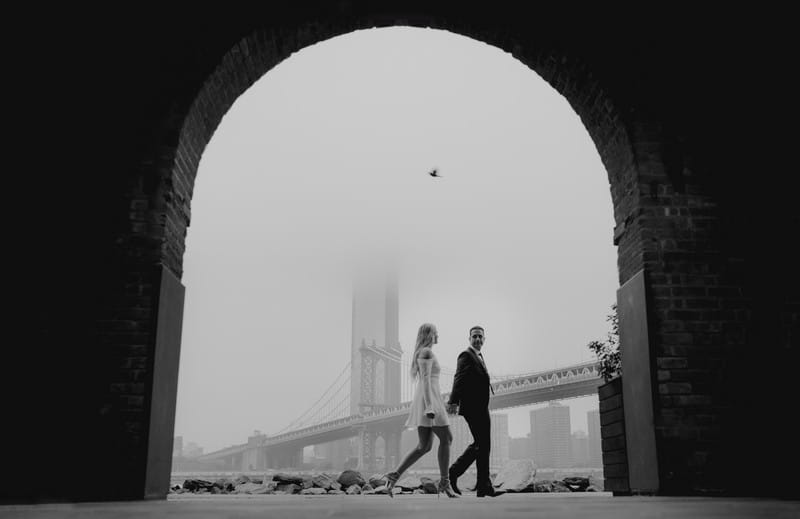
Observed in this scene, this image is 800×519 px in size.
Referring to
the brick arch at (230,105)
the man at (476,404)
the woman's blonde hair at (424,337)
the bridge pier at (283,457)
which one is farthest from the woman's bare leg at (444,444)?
the bridge pier at (283,457)

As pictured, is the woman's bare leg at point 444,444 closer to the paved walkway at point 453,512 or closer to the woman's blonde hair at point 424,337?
the woman's blonde hair at point 424,337

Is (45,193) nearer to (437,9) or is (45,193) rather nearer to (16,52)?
(16,52)

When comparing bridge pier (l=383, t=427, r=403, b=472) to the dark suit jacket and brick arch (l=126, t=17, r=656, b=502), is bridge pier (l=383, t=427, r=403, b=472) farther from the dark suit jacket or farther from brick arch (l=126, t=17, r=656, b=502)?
brick arch (l=126, t=17, r=656, b=502)

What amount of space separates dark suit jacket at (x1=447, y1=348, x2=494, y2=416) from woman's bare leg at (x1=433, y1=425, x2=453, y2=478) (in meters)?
0.21

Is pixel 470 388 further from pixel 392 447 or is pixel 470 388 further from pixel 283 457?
pixel 283 457

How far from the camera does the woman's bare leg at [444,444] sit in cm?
566

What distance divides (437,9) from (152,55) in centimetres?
199

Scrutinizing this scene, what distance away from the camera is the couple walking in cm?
564

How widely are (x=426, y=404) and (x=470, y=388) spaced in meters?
0.43

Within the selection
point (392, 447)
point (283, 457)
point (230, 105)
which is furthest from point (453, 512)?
point (283, 457)

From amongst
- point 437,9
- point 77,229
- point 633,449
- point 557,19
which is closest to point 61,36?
point 77,229

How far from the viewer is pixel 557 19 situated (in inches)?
206

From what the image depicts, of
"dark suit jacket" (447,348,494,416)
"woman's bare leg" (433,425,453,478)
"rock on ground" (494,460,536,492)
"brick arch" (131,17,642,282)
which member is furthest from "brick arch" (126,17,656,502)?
"rock on ground" (494,460,536,492)

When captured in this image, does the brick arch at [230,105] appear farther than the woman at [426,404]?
No
